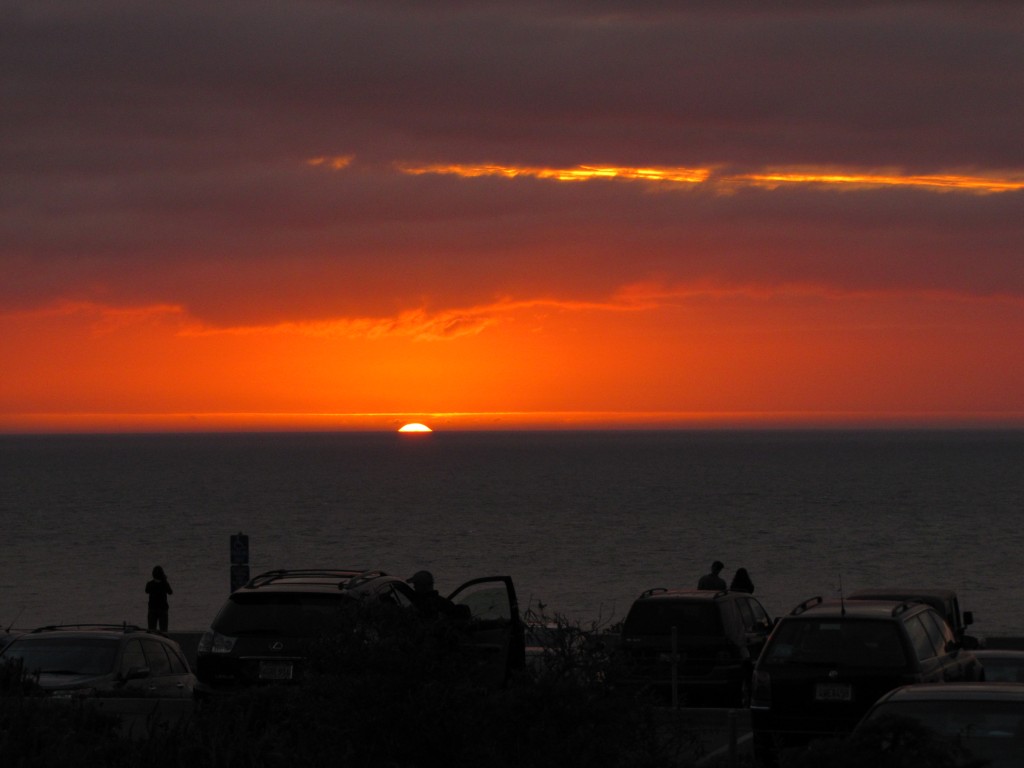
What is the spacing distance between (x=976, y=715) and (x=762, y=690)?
4394mm

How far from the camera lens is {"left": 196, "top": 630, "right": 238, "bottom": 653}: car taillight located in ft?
47.6

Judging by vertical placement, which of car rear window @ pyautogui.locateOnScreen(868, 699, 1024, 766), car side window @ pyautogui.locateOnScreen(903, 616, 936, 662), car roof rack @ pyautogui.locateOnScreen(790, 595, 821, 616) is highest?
car roof rack @ pyautogui.locateOnScreen(790, 595, 821, 616)

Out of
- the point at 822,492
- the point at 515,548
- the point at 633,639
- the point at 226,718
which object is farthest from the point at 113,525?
the point at 226,718

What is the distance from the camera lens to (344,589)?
573 inches

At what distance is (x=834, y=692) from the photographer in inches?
512

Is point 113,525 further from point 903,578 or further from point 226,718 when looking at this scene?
point 226,718

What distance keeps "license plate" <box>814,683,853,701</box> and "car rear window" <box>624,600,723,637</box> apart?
583cm

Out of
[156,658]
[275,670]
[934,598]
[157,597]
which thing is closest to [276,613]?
[275,670]

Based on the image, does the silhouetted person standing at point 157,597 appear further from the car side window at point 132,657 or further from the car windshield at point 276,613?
the car windshield at point 276,613

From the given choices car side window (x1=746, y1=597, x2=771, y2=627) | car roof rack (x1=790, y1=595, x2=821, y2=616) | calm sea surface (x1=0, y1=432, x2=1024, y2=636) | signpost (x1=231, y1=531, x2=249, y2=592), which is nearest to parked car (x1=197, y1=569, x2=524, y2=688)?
car roof rack (x1=790, y1=595, x2=821, y2=616)

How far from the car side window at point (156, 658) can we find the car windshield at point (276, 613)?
2.02 meters

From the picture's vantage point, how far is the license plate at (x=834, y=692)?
42.6 ft

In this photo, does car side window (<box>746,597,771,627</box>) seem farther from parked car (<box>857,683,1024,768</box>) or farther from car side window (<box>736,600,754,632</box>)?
parked car (<box>857,683,1024,768</box>)

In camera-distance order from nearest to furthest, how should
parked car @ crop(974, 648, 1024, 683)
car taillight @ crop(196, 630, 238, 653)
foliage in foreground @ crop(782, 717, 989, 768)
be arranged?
foliage in foreground @ crop(782, 717, 989, 768) < car taillight @ crop(196, 630, 238, 653) < parked car @ crop(974, 648, 1024, 683)
